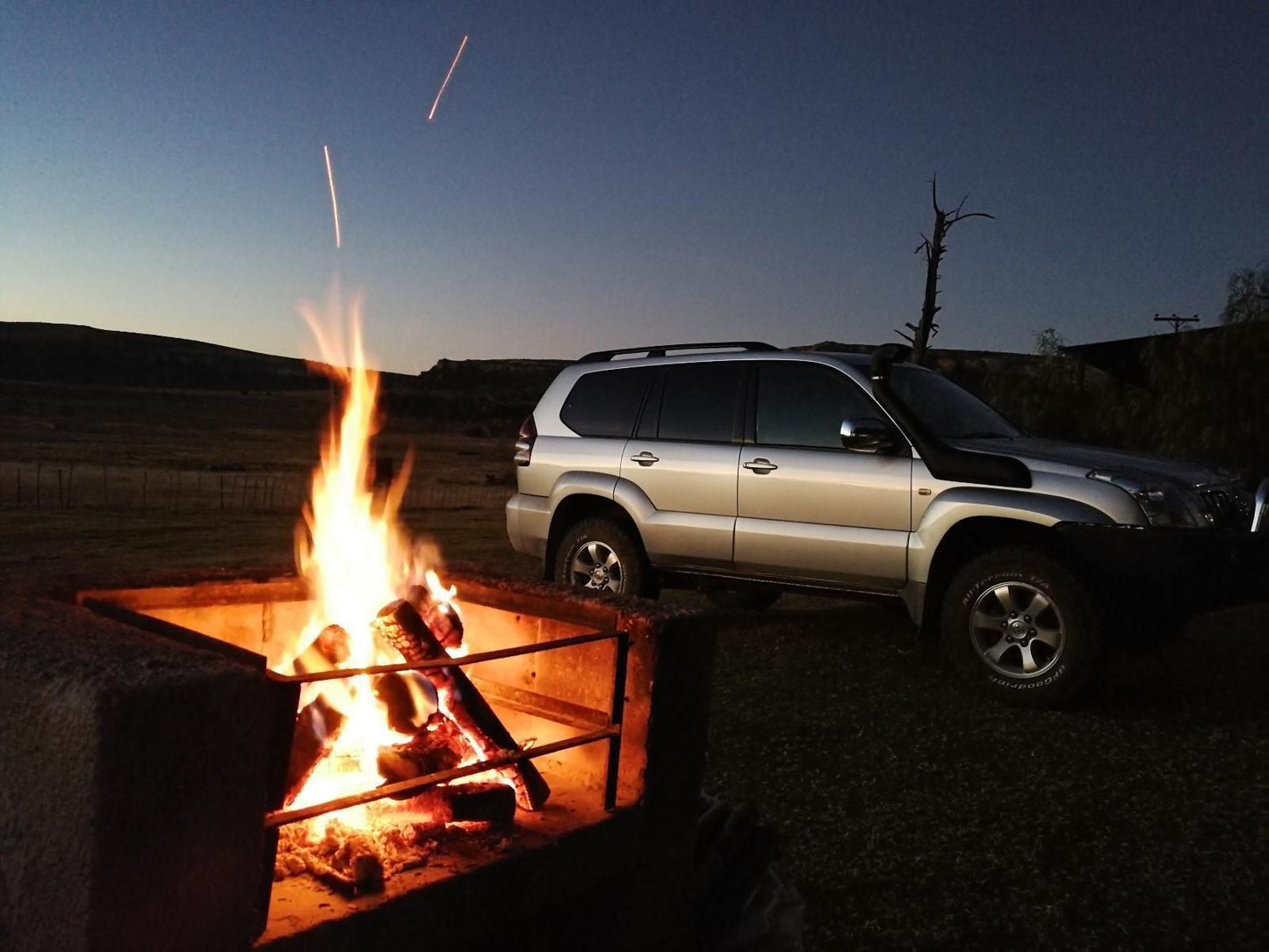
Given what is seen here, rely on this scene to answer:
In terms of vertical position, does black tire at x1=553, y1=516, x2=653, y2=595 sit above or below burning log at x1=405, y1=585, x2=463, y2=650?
below

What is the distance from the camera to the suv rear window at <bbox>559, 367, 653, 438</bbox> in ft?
24.2

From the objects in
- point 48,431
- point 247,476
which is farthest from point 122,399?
point 247,476

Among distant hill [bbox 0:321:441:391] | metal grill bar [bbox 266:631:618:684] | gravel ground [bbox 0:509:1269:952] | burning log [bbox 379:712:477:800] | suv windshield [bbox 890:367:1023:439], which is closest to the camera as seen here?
metal grill bar [bbox 266:631:618:684]

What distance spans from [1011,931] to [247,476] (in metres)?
33.9

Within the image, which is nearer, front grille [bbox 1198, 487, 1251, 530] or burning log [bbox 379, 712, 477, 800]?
burning log [bbox 379, 712, 477, 800]

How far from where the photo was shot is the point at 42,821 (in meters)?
1.84

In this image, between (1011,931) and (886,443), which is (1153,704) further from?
(1011,931)

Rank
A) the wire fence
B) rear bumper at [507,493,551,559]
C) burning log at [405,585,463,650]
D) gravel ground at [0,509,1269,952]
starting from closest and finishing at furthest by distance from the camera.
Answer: burning log at [405,585,463,650] < gravel ground at [0,509,1269,952] < rear bumper at [507,493,551,559] < the wire fence

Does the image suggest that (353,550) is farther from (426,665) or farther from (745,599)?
(745,599)

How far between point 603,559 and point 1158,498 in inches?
138

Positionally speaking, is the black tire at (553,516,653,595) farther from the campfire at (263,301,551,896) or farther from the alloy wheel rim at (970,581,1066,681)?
the campfire at (263,301,551,896)

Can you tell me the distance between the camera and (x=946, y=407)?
6.58 m

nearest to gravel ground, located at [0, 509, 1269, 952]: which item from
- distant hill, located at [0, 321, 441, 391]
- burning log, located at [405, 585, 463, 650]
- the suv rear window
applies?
burning log, located at [405, 585, 463, 650]

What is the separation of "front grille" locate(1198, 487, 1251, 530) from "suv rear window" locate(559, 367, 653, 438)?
3593 mm
